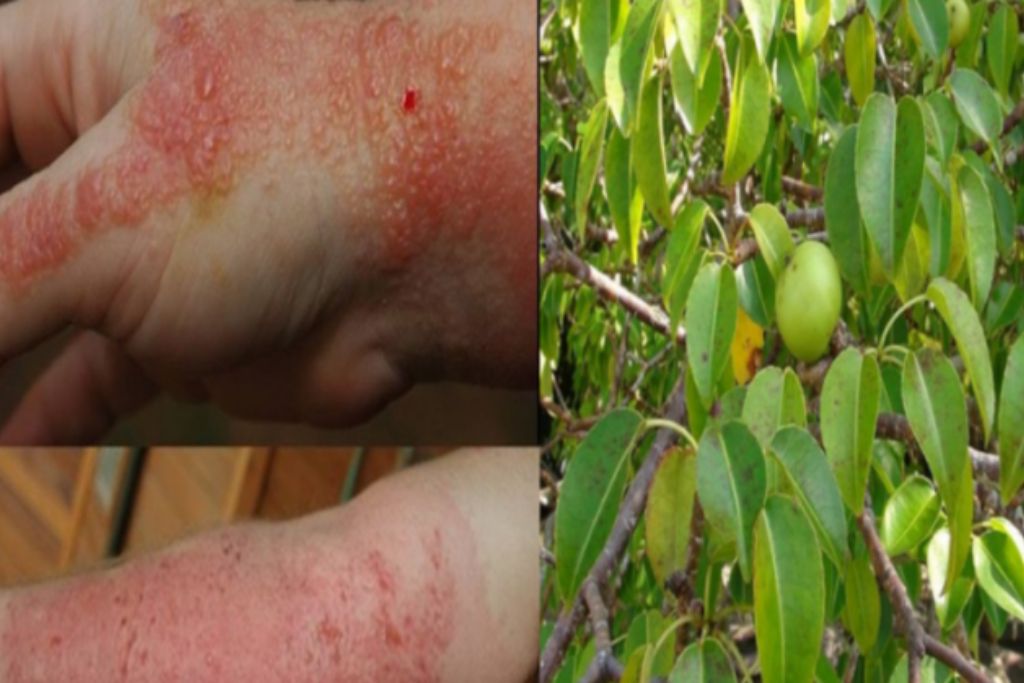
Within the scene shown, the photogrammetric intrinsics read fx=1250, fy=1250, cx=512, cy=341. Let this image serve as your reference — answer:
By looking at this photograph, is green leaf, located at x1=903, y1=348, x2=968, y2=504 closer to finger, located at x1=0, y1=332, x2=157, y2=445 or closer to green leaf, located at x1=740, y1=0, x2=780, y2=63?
green leaf, located at x1=740, y1=0, x2=780, y2=63

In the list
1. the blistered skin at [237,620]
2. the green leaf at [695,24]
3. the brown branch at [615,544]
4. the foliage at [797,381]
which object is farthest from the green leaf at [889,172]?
the blistered skin at [237,620]

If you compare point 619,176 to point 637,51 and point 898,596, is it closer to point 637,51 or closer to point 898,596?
point 637,51

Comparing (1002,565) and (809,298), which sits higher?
(809,298)

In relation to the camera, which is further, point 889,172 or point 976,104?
point 976,104

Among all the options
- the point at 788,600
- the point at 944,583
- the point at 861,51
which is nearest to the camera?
the point at 788,600

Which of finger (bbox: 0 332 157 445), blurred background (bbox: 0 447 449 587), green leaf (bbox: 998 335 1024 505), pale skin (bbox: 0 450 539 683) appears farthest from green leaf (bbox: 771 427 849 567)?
finger (bbox: 0 332 157 445)

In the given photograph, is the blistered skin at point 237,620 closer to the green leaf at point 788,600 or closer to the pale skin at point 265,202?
the pale skin at point 265,202

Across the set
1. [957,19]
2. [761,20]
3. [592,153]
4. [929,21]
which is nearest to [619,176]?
[592,153]
